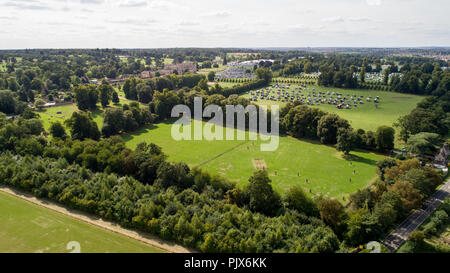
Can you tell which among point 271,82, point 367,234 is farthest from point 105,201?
point 271,82

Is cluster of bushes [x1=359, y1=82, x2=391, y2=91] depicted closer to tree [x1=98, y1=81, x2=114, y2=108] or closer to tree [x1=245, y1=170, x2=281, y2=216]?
tree [x1=245, y1=170, x2=281, y2=216]

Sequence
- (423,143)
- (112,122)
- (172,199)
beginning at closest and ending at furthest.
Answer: (172,199) < (423,143) < (112,122)

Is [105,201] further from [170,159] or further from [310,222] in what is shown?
[310,222]

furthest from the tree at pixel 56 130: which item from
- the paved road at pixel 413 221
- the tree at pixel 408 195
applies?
the tree at pixel 408 195

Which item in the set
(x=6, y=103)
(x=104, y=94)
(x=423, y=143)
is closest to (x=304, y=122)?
(x=423, y=143)

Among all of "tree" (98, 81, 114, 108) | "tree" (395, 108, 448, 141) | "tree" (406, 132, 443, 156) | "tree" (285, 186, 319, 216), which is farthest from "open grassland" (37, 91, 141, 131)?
"tree" (395, 108, 448, 141)

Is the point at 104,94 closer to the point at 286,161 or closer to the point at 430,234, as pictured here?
the point at 286,161
